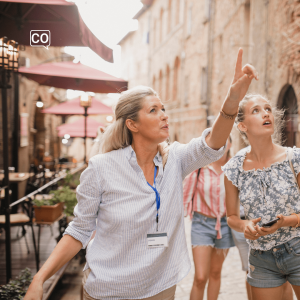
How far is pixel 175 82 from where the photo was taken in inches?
825

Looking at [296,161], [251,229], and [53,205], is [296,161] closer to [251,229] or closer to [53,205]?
[251,229]

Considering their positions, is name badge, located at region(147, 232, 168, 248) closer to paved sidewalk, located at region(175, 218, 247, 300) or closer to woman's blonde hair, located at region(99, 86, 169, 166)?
woman's blonde hair, located at region(99, 86, 169, 166)

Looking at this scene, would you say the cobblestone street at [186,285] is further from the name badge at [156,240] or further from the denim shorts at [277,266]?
the name badge at [156,240]

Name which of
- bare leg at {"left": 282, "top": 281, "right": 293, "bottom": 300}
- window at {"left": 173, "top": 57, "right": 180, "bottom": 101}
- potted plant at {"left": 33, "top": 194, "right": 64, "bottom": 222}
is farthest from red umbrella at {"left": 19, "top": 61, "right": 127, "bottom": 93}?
window at {"left": 173, "top": 57, "right": 180, "bottom": 101}

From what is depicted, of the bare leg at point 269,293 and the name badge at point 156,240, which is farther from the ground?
the name badge at point 156,240

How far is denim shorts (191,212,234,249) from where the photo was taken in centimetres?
350

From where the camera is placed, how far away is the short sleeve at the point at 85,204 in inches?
75.0

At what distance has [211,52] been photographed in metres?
14.5

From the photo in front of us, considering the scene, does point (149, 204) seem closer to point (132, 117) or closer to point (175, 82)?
point (132, 117)

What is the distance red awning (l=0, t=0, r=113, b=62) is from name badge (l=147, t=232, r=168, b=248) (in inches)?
67.6

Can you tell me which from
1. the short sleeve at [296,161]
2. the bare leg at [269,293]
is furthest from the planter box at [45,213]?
the short sleeve at [296,161]

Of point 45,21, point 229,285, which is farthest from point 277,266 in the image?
point 229,285

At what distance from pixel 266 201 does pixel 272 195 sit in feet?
0.17

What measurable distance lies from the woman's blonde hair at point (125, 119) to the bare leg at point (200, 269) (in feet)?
5.39
